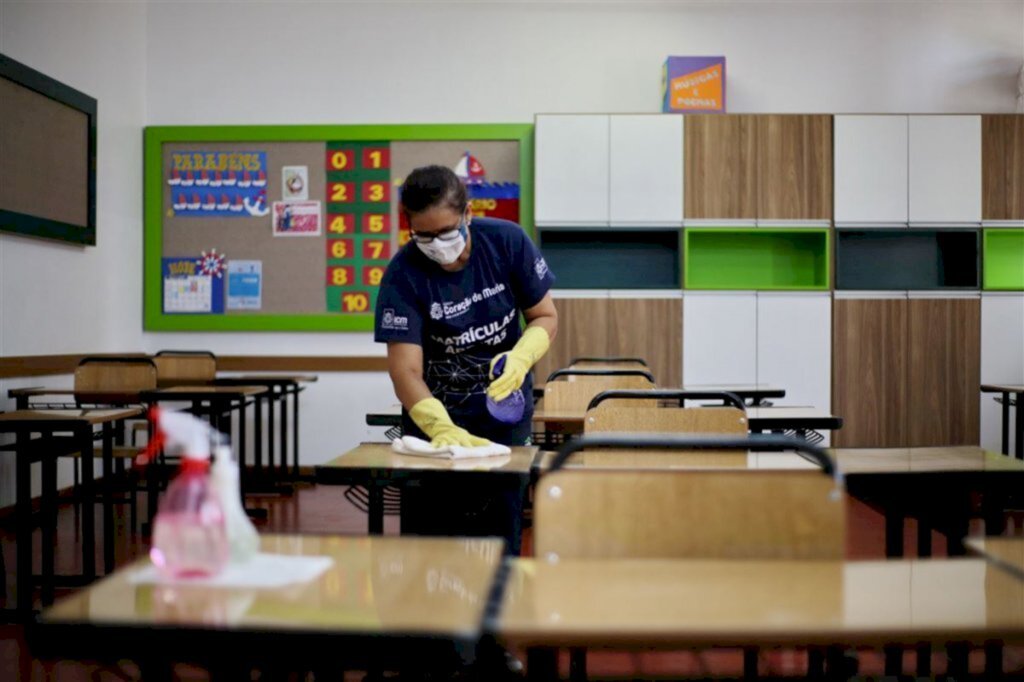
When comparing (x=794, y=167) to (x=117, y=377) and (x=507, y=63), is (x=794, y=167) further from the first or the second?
(x=117, y=377)

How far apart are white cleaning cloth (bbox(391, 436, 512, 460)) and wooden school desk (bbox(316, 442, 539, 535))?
0.02 m

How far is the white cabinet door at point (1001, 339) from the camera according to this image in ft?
19.1

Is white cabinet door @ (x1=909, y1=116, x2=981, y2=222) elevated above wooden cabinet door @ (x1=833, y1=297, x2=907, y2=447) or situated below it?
above

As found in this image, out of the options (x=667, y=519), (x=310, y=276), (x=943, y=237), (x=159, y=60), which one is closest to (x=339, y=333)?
(x=310, y=276)

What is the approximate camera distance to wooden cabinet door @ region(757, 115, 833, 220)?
5777 millimetres

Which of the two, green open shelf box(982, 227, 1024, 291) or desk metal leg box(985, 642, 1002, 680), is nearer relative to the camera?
desk metal leg box(985, 642, 1002, 680)

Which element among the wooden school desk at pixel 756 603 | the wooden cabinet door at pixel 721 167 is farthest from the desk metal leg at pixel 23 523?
the wooden cabinet door at pixel 721 167

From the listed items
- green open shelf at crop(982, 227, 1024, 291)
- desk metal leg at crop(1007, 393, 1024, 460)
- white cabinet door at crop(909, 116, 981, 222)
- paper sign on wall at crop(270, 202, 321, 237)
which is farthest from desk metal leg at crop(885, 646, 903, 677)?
paper sign on wall at crop(270, 202, 321, 237)

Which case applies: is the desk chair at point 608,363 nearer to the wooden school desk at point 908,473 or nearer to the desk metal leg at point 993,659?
the wooden school desk at point 908,473

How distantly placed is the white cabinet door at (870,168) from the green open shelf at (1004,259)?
70cm

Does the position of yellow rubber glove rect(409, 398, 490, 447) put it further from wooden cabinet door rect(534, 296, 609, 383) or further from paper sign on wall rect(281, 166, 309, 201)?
paper sign on wall rect(281, 166, 309, 201)

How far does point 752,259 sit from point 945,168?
126 centimetres

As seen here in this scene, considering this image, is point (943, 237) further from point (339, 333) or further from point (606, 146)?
point (339, 333)

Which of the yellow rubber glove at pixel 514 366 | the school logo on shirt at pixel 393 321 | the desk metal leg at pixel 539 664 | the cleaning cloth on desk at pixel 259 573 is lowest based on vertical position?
the desk metal leg at pixel 539 664
